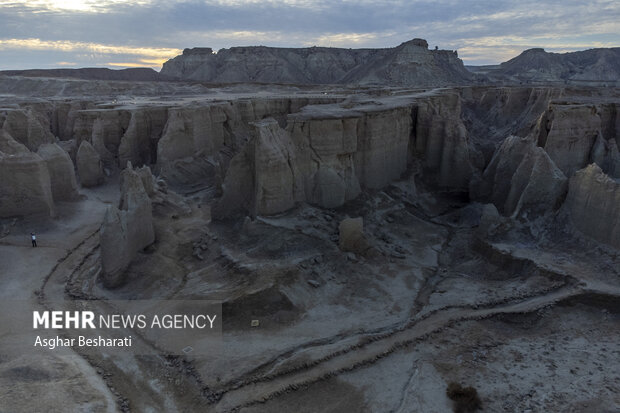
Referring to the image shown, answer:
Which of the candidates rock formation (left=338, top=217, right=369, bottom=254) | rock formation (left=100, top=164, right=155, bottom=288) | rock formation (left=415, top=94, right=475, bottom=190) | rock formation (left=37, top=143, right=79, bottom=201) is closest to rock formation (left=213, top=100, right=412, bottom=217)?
rock formation (left=338, top=217, right=369, bottom=254)

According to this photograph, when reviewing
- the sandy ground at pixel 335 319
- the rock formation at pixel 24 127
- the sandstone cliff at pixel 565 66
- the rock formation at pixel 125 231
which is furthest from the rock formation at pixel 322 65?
the rock formation at pixel 125 231

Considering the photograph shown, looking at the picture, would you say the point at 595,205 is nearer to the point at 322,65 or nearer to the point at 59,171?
the point at 59,171

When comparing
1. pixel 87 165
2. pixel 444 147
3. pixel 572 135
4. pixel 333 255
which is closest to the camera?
pixel 333 255

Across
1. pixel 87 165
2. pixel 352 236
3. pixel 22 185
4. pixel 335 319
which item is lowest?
pixel 335 319

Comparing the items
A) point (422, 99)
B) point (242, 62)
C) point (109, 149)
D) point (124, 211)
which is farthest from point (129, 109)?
point (242, 62)

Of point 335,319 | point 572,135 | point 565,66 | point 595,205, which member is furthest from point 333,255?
point 565,66

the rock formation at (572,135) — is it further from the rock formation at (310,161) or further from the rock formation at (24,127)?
the rock formation at (24,127)
